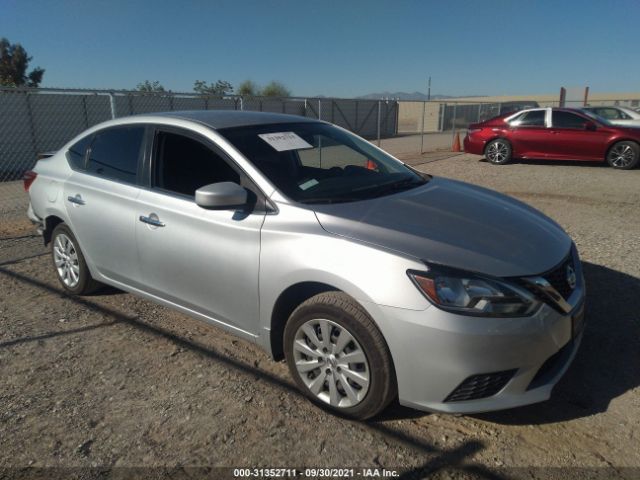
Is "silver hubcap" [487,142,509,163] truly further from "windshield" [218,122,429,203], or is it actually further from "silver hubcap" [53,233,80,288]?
"silver hubcap" [53,233,80,288]

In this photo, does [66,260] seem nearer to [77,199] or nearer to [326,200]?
[77,199]

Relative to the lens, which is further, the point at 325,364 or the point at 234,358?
the point at 234,358

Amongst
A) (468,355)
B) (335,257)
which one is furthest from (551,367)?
(335,257)

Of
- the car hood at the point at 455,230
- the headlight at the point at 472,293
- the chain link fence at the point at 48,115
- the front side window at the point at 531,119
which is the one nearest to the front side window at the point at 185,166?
the car hood at the point at 455,230

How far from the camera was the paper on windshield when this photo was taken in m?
3.40

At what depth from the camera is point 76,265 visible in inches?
173

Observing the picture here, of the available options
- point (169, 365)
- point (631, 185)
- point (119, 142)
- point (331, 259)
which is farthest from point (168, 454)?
point (631, 185)

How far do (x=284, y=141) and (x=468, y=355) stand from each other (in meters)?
1.97

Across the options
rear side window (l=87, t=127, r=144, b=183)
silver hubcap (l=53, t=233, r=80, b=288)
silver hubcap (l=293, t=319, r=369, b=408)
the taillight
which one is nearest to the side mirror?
silver hubcap (l=293, t=319, r=369, b=408)

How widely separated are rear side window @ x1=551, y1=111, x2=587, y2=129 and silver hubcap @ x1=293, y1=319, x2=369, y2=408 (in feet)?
39.9

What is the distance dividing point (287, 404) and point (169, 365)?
97 centimetres

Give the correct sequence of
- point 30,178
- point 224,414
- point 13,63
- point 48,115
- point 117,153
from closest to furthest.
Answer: point 224,414 < point 117,153 < point 30,178 < point 48,115 < point 13,63

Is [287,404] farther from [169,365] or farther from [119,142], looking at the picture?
[119,142]

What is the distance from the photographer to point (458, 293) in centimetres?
237
